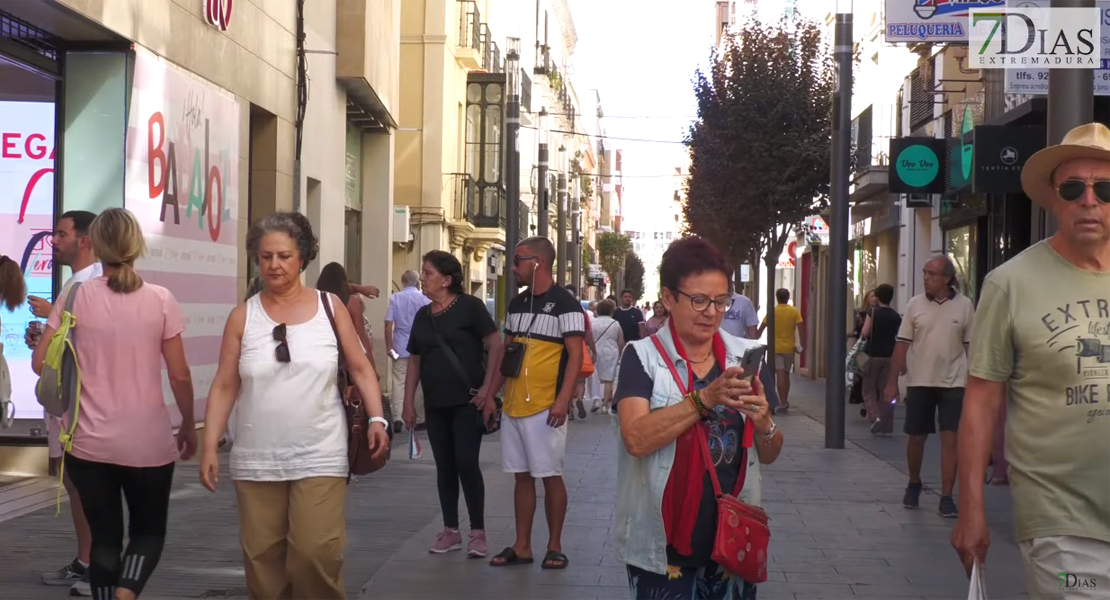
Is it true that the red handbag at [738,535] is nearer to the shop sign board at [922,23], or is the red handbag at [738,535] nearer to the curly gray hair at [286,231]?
the curly gray hair at [286,231]

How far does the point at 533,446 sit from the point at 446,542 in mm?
947

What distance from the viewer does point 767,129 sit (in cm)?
3122

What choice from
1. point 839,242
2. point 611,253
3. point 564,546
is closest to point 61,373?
point 564,546

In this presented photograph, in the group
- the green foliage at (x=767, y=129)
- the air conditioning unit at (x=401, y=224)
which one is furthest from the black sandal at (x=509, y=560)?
the green foliage at (x=767, y=129)

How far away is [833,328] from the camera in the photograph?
53.9 ft

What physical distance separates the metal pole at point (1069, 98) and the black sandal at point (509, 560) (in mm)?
3413

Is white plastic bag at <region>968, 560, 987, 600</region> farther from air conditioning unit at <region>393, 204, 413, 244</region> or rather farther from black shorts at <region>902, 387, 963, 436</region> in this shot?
air conditioning unit at <region>393, 204, 413, 244</region>

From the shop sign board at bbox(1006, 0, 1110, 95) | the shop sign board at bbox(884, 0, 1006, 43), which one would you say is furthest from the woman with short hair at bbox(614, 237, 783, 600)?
the shop sign board at bbox(884, 0, 1006, 43)

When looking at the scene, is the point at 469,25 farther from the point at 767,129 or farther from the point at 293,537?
the point at 293,537

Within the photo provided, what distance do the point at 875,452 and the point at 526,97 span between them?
3371 cm

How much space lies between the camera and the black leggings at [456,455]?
8570 millimetres

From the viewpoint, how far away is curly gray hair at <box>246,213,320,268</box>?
18.9 feet

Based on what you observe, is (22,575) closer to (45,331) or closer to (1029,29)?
(45,331)

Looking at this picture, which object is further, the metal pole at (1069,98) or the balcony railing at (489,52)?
the balcony railing at (489,52)
